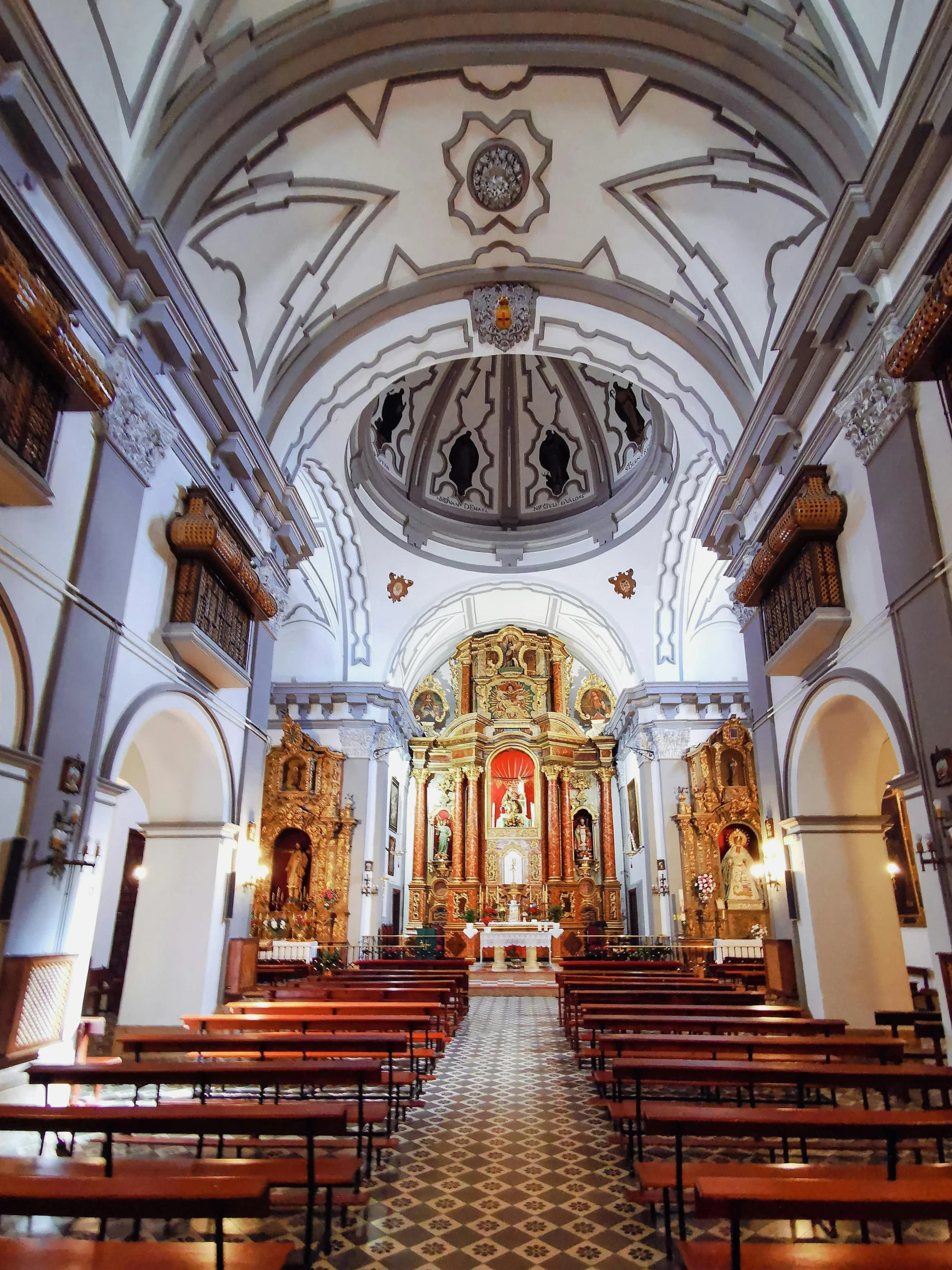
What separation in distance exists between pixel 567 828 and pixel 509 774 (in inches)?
89.7

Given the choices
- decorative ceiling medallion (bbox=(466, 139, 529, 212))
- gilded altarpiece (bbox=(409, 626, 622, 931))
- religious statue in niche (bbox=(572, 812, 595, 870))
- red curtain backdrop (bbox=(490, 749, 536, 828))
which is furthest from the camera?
red curtain backdrop (bbox=(490, 749, 536, 828))

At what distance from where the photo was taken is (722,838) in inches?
671

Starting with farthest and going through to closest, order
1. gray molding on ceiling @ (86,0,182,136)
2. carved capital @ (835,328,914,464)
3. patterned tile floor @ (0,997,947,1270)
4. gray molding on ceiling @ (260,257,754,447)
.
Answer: gray molding on ceiling @ (260,257,754,447)
gray molding on ceiling @ (86,0,182,136)
carved capital @ (835,328,914,464)
patterned tile floor @ (0,997,947,1270)

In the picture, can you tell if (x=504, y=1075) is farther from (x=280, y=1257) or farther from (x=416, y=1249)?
(x=280, y=1257)

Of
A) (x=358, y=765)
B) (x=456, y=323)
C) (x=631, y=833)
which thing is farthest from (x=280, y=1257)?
(x=631, y=833)

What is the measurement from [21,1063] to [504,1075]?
4198mm

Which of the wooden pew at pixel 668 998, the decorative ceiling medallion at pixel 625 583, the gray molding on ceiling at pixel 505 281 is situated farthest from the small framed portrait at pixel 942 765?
the decorative ceiling medallion at pixel 625 583

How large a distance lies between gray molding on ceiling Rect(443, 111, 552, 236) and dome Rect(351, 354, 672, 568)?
691 cm

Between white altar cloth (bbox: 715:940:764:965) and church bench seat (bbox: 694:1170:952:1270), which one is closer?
church bench seat (bbox: 694:1170:952:1270)

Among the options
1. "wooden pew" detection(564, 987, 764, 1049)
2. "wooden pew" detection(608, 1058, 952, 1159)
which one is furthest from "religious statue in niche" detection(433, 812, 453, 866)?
"wooden pew" detection(608, 1058, 952, 1159)

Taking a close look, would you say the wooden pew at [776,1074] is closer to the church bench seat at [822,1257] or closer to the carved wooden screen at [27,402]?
the church bench seat at [822,1257]

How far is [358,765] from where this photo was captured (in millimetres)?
17625

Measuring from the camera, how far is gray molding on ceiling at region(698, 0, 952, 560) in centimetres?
530

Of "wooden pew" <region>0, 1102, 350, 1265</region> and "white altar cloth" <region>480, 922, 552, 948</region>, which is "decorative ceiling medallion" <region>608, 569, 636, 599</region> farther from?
"wooden pew" <region>0, 1102, 350, 1265</region>
